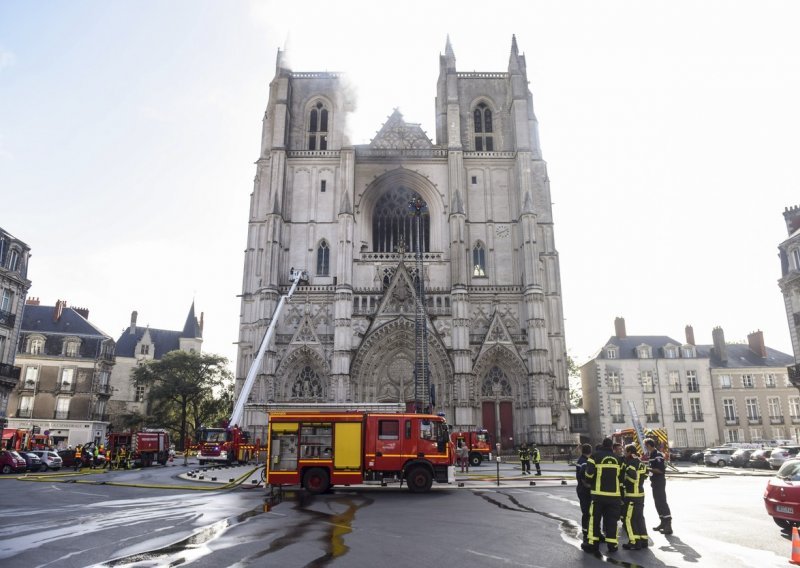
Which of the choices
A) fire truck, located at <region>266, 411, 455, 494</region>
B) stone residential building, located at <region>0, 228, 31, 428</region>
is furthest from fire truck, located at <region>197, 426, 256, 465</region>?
fire truck, located at <region>266, 411, 455, 494</region>

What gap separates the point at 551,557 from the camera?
7.44 m

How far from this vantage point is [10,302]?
30.8 meters

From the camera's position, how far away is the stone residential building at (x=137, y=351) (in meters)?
58.3

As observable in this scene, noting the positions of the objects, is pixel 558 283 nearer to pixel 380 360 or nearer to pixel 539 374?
pixel 539 374

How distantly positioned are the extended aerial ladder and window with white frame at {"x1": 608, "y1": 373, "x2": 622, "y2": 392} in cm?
2556

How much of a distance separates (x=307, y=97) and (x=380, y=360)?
21015mm

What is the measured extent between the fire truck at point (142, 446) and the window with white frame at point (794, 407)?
45.0 metres

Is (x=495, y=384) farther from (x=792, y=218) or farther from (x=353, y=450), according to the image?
(x=353, y=450)

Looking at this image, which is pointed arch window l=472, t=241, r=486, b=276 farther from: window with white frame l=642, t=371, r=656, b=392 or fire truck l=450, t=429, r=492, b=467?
window with white frame l=642, t=371, r=656, b=392

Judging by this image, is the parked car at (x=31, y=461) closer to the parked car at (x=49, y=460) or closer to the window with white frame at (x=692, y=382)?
the parked car at (x=49, y=460)

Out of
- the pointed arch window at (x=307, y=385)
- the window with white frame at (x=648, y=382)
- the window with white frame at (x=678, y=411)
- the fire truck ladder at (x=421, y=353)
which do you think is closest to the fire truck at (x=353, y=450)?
the fire truck ladder at (x=421, y=353)

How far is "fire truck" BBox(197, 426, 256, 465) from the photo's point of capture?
29.8 meters

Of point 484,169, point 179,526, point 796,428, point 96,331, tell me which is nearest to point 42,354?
point 96,331

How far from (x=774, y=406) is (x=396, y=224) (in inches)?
1275
